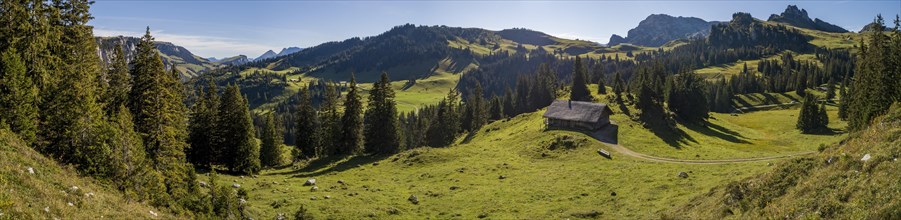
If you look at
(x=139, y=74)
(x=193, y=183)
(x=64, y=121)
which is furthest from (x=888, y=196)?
(x=139, y=74)

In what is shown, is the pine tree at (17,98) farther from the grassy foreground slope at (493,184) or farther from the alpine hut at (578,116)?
the alpine hut at (578,116)

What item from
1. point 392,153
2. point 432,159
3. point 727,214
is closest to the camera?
point 727,214

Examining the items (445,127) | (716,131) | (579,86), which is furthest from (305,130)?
(716,131)

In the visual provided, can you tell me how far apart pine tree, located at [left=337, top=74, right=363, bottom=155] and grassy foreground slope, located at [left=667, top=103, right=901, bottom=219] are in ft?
185

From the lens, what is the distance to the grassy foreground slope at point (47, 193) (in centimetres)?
1769

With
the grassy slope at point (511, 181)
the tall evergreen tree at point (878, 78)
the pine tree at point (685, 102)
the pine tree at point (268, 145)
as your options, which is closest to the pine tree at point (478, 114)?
the grassy slope at point (511, 181)

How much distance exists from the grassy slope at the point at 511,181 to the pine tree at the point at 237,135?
17.8 feet

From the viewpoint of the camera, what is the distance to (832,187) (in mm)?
20859

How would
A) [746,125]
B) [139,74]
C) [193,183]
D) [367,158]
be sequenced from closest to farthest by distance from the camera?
1. [193,183]
2. [139,74]
3. [367,158]
4. [746,125]

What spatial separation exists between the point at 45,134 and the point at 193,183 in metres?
8.81

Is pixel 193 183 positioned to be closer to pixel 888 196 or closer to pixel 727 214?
pixel 727 214

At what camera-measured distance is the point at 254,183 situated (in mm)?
48500

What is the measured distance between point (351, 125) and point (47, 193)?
188 ft

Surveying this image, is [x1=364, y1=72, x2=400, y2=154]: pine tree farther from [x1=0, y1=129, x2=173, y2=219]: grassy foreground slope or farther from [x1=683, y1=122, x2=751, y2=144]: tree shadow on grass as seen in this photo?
[x1=683, y1=122, x2=751, y2=144]: tree shadow on grass
